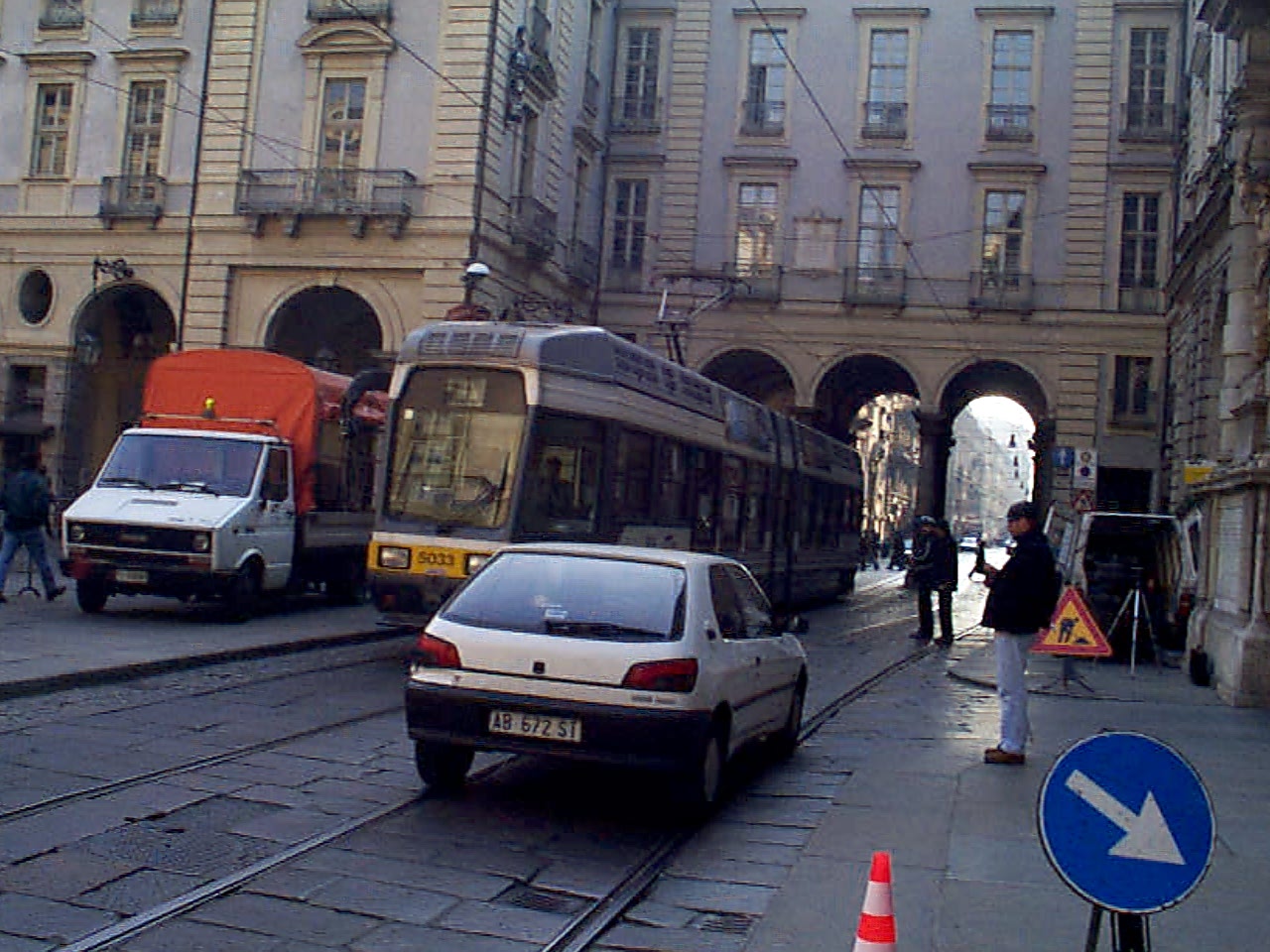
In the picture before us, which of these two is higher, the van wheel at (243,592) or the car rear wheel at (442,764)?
the van wheel at (243,592)

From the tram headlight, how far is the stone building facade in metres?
8.21

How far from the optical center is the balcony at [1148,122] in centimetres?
3488

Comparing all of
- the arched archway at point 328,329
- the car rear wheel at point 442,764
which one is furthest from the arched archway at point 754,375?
the car rear wheel at point 442,764

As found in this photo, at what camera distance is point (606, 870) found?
21.2 ft

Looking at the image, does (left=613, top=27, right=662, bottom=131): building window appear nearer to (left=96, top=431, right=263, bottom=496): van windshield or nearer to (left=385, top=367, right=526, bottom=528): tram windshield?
(left=96, top=431, right=263, bottom=496): van windshield

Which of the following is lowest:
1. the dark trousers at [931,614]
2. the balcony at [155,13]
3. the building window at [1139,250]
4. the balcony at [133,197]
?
the dark trousers at [931,614]

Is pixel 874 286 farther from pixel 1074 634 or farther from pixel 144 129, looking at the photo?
pixel 1074 634

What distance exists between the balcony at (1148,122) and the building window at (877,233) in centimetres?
601

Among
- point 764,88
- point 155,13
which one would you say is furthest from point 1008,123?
point 155,13

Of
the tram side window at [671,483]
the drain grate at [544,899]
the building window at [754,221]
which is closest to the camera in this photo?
the drain grate at [544,899]

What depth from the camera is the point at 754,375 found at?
43312mm

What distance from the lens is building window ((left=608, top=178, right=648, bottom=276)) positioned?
38156mm

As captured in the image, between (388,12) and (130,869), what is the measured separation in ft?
87.3

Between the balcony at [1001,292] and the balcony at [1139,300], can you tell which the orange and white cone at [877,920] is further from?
the balcony at [1139,300]
